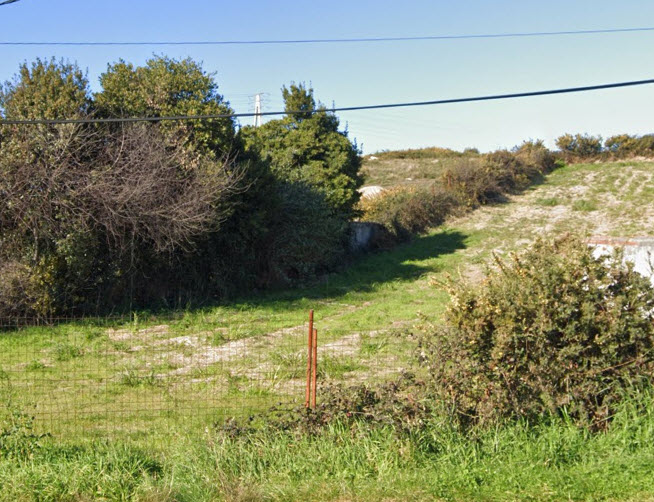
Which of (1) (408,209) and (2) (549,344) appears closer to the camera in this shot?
(2) (549,344)

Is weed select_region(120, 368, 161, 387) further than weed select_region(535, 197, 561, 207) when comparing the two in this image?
No

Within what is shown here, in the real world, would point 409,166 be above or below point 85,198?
above

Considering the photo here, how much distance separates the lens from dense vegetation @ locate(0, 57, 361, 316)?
13.4 meters

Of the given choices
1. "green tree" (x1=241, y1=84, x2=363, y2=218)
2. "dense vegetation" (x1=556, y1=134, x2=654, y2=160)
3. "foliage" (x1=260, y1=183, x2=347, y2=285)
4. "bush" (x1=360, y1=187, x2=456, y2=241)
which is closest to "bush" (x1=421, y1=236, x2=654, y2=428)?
"foliage" (x1=260, y1=183, x2=347, y2=285)

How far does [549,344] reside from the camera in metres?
5.61

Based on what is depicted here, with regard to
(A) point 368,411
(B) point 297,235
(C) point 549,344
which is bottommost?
(A) point 368,411

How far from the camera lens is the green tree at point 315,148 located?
22406 millimetres

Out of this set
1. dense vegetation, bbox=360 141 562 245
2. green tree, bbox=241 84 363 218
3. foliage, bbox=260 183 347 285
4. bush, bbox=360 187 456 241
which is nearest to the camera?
foliage, bbox=260 183 347 285

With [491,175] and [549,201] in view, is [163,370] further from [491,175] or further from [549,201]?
[549,201]

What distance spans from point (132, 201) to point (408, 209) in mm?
15519

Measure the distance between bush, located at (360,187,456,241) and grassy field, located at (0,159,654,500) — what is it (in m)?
9.71

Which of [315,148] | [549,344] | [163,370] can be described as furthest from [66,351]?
[315,148]

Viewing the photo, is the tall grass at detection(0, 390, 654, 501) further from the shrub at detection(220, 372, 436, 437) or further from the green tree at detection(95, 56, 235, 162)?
the green tree at detection(95, 56, 235, 162)

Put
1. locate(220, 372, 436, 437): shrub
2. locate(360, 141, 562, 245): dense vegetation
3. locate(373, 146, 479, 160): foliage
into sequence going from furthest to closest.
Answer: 1. locate(373, 146, 479, 160): foliage
2. locate(360, 141, 562, 245): dense vegetation
3. locate(220, 372, 436, 437): shrub
